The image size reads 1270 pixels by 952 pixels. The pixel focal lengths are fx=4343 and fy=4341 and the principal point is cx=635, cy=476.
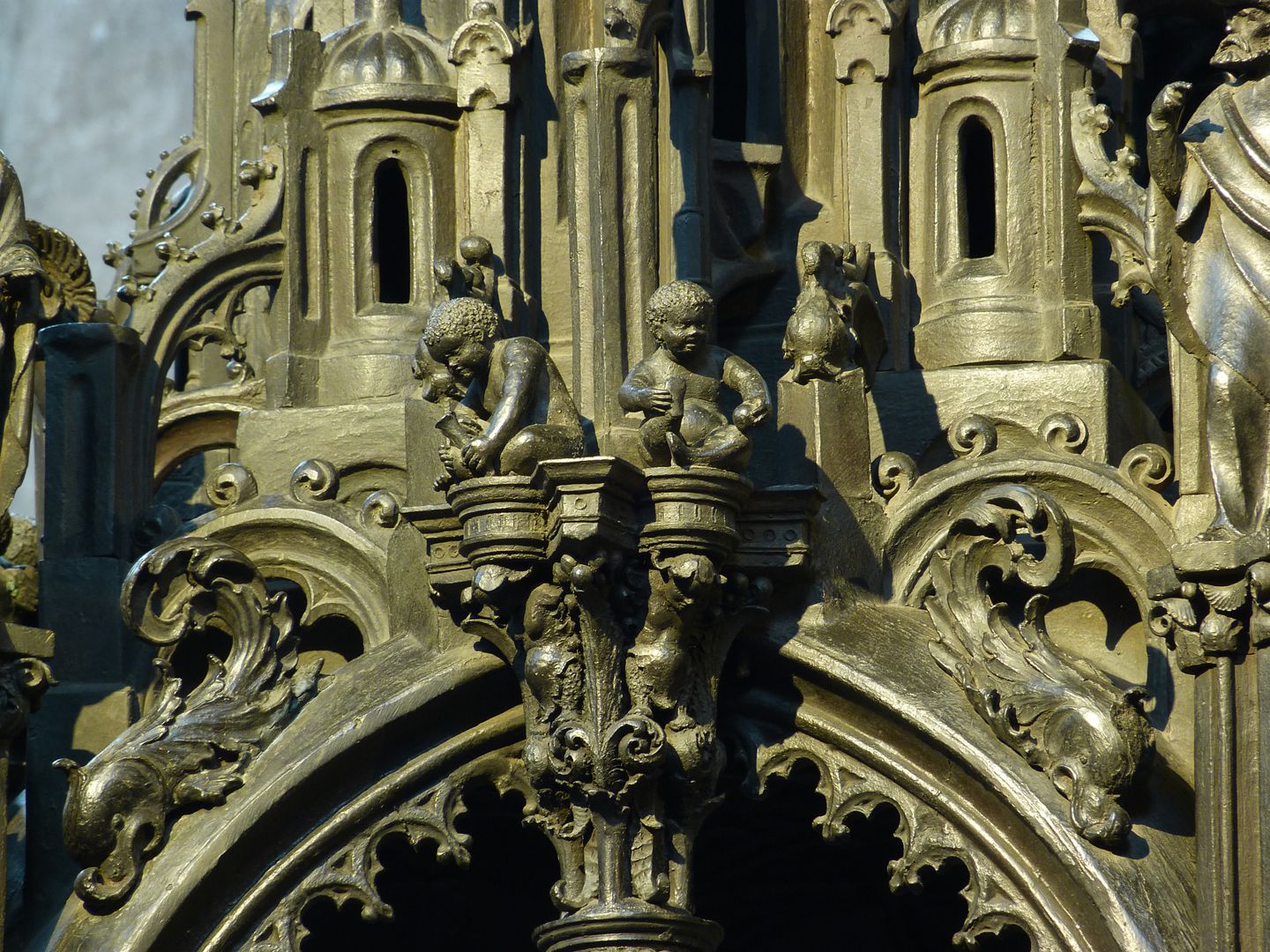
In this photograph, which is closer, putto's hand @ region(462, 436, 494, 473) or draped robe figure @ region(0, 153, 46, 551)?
putto's hand @ region(462, 436, 494, 473)

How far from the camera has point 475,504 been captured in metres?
15.3

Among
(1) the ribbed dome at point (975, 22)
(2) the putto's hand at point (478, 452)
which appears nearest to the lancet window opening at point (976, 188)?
(1) the ribbed dome at point (975, 22)

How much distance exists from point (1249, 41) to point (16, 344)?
4688mm

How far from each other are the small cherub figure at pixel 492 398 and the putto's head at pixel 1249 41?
104 inches

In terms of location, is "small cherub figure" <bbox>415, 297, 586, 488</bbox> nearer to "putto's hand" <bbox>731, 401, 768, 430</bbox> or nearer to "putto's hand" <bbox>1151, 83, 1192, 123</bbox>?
"putto's hand" <bbox>731, 401, 768, 430</bbox>

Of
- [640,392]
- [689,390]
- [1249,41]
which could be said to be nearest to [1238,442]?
[1249,41]

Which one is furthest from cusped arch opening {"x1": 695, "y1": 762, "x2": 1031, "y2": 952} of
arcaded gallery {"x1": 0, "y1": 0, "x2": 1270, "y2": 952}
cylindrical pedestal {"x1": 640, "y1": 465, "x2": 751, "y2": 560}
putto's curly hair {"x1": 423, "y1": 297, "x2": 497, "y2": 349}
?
putto's curly hair {"x1": 423, "y1": 297, "x2": 497, "y2": 349}

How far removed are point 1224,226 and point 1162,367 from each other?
290 cm

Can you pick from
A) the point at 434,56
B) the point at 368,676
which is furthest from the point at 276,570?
the point at 434,56

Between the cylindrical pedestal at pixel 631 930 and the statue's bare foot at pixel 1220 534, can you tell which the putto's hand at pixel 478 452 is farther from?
the statue's bare foot at pixel 1220 534

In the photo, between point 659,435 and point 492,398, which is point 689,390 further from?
point 492,398

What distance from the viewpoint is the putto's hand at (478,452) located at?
15250 millimetres

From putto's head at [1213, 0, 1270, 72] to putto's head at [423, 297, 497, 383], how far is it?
278 cm

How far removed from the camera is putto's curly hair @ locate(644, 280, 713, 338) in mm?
15453
